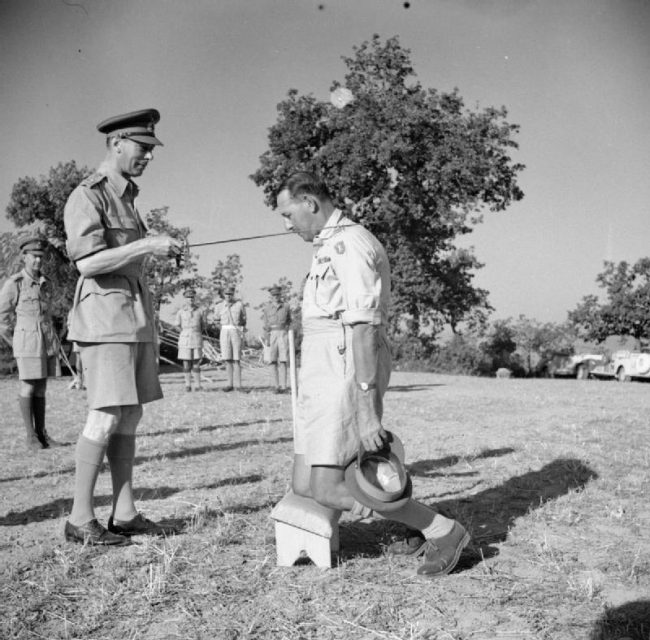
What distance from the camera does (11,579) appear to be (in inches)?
127

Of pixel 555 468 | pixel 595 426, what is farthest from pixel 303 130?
pixel 555 468

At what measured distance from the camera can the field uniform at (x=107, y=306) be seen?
3.59m

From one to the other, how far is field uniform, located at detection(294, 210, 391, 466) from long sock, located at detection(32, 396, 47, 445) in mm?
5022

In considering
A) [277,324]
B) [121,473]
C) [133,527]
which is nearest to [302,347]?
[121,473]

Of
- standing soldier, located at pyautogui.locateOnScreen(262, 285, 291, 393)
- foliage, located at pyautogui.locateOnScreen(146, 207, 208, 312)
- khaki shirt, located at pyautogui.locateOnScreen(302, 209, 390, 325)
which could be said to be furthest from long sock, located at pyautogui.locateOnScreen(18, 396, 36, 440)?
foliage, located at pyautogui.locateOnScreen(146, 207, 208, 312)

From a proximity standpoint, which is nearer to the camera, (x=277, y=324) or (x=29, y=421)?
(x=29, y=421)

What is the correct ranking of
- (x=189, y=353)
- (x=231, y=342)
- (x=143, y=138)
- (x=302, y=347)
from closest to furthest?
(x=302, y=347)
(x=143, y=138)
(x=231, y=342)
(x=189, y=353)

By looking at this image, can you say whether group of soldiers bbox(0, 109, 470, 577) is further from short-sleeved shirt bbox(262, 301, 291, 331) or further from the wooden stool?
short-sleeved shirt bbox(262, 301, 291, 331)

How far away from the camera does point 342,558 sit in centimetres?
354

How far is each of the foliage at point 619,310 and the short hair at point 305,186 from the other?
1394 inches

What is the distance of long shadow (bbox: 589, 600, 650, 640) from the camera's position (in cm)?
262

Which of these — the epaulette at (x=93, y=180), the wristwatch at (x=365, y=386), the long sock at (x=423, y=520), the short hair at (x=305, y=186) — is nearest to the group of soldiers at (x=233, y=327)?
the epaulette at (x=93, y=180)

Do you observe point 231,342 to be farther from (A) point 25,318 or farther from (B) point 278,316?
(A) point 25,318

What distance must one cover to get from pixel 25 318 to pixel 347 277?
5.44 m
